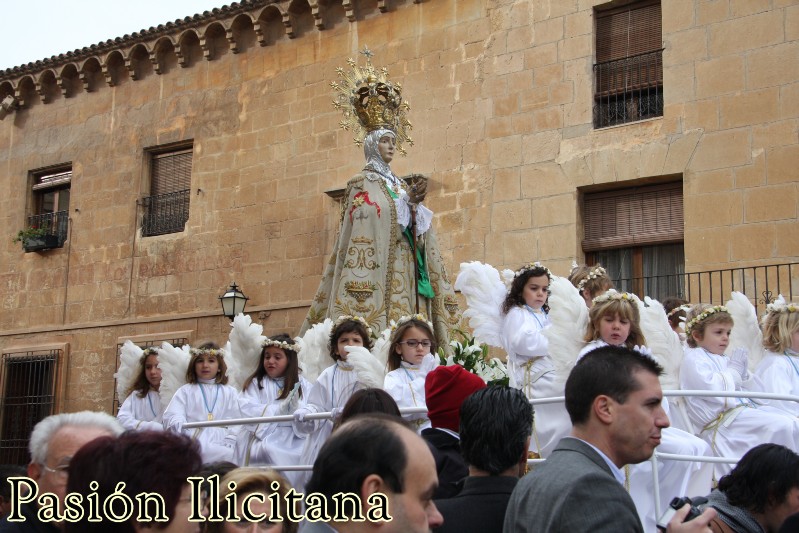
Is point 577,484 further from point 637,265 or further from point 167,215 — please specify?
point 167,215

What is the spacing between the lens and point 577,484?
296 centimetres

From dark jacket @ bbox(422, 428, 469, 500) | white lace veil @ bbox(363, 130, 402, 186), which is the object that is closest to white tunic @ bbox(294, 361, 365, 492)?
white lace veil @ bbox(363, 130, 402, 186)

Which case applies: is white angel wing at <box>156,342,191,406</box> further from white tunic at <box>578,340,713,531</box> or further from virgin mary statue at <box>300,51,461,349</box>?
white tunic at <box>578,340,713,531</box>

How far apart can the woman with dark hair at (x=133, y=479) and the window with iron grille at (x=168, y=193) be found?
1543 cm

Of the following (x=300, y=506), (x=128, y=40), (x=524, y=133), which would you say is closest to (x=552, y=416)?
(x=300, y=506)

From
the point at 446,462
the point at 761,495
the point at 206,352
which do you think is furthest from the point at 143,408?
the point at 761,495

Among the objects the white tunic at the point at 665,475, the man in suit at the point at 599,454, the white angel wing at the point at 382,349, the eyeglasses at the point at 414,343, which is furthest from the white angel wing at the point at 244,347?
the man in suit at the point at 599,454

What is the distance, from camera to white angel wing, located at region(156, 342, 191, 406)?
888cm

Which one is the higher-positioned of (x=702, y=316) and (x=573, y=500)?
(x=702, y=316)

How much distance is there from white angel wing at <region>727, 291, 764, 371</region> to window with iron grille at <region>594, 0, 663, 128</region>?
621cm

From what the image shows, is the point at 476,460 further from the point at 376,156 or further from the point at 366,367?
the point at 376,156

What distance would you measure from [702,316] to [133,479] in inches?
207

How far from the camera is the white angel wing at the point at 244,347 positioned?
865 centimetres

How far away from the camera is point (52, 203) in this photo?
66.0 ft
